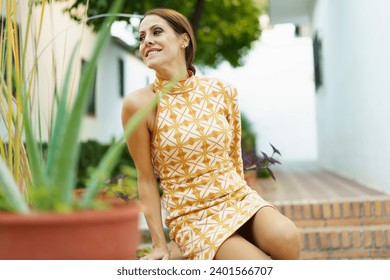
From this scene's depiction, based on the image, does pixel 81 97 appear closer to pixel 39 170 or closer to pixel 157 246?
pixel 39 170

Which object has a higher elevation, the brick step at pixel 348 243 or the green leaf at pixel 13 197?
the green leaf at pixel 13 197

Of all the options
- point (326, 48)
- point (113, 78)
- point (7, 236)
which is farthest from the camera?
point (113, 78)

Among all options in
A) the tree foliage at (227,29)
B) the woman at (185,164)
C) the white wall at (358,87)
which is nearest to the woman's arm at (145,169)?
the woman at (185,164)

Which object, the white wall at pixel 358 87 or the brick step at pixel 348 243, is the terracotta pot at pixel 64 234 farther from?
the white wall at pixel 358 87

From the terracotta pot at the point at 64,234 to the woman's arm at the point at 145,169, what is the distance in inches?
32.8

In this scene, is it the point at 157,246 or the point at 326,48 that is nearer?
the point at 157,246

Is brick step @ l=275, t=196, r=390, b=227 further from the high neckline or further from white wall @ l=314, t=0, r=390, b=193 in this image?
the high neckline

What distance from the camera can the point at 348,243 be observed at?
3299mm

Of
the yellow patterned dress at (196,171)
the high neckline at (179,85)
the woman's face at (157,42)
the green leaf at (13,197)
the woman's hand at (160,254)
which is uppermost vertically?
the woman's face at (157,42)

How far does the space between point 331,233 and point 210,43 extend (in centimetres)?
579

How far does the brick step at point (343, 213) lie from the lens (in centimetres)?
357

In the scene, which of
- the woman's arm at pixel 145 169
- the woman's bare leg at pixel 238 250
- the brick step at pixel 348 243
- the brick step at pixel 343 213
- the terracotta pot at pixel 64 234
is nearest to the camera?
the terracotta pot at pixel 64 234

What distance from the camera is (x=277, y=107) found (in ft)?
42.0
